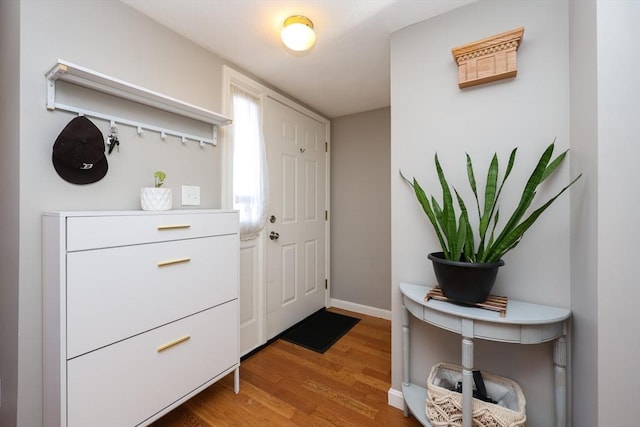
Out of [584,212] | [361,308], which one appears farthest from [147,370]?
[361,308]

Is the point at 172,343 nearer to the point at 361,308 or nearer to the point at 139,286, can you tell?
the point at 139,286

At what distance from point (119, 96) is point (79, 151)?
368mm

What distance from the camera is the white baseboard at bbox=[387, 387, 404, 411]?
148 centimetres

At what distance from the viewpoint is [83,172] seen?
1.19 meters

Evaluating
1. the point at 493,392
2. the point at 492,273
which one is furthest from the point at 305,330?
the point at 492,273

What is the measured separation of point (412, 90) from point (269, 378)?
6.79 feet

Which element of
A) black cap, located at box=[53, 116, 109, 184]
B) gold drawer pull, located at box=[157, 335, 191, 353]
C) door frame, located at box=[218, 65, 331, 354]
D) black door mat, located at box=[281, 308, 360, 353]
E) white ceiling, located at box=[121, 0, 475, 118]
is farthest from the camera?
black door mat, located at box=[281, 308, 360, 353]

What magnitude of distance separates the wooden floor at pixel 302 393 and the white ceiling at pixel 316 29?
7.34 feet

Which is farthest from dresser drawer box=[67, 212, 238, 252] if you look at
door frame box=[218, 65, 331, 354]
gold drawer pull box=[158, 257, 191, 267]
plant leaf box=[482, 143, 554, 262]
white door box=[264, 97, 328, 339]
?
plant leaf box=[482, 143, 554, 262]

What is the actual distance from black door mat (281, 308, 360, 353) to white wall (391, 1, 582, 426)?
832mm

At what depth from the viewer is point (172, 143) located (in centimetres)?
155

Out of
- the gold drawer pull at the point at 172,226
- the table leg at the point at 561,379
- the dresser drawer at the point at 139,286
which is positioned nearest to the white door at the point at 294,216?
the dresser drawer at the point at 139,286

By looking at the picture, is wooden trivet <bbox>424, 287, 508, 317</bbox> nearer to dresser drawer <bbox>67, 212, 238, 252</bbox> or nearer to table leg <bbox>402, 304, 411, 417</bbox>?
table leg <bbox>402, 304, 411, 417</bbox>

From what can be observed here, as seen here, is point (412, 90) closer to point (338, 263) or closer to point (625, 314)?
point (625, 314)
